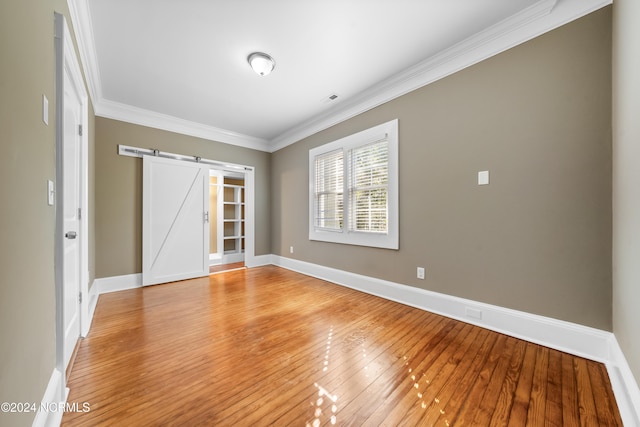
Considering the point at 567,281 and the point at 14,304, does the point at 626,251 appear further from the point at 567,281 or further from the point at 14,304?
the point at 14,304

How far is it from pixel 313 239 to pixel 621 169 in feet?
11.3

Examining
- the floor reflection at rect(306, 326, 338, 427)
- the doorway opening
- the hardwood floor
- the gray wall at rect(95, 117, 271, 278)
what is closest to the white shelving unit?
the doorway opening

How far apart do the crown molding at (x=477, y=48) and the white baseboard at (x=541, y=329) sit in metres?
2.36

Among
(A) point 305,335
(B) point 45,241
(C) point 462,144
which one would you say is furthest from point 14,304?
(C) point 462,144

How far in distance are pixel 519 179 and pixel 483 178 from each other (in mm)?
271

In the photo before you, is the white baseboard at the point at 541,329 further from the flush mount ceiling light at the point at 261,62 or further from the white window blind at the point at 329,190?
the flush mount ceiling light at the point at 261,62

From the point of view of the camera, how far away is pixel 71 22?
1.76 m

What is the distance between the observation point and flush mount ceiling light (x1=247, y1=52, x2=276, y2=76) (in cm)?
246

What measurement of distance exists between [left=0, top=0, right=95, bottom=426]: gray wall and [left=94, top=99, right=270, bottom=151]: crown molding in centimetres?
263

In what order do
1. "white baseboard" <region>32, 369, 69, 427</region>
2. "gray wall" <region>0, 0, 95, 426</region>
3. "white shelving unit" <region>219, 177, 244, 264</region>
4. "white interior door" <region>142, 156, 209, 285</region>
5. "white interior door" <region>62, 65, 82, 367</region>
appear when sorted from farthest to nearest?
1. "white shelving unit" <region>219, 177, 244, 264</region>
2. "white interior door" <region>142, 156, 209, 285</region>
3. "white interior door" <region>62, 65, 82, 367</region>
4. "white baseboard" <region>32, 369, 69, 427</region>
5. "gray wall" <region>0, 0, 95, 426</region>

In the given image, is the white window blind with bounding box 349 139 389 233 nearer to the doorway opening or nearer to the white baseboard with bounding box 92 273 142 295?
the doorway opening

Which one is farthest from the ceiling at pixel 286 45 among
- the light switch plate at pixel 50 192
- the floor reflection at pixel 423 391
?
the floor reflection at pixel 423 391

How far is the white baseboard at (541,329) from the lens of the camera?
4.39 ft

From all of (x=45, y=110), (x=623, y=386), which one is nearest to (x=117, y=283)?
(x=45, y=110)
